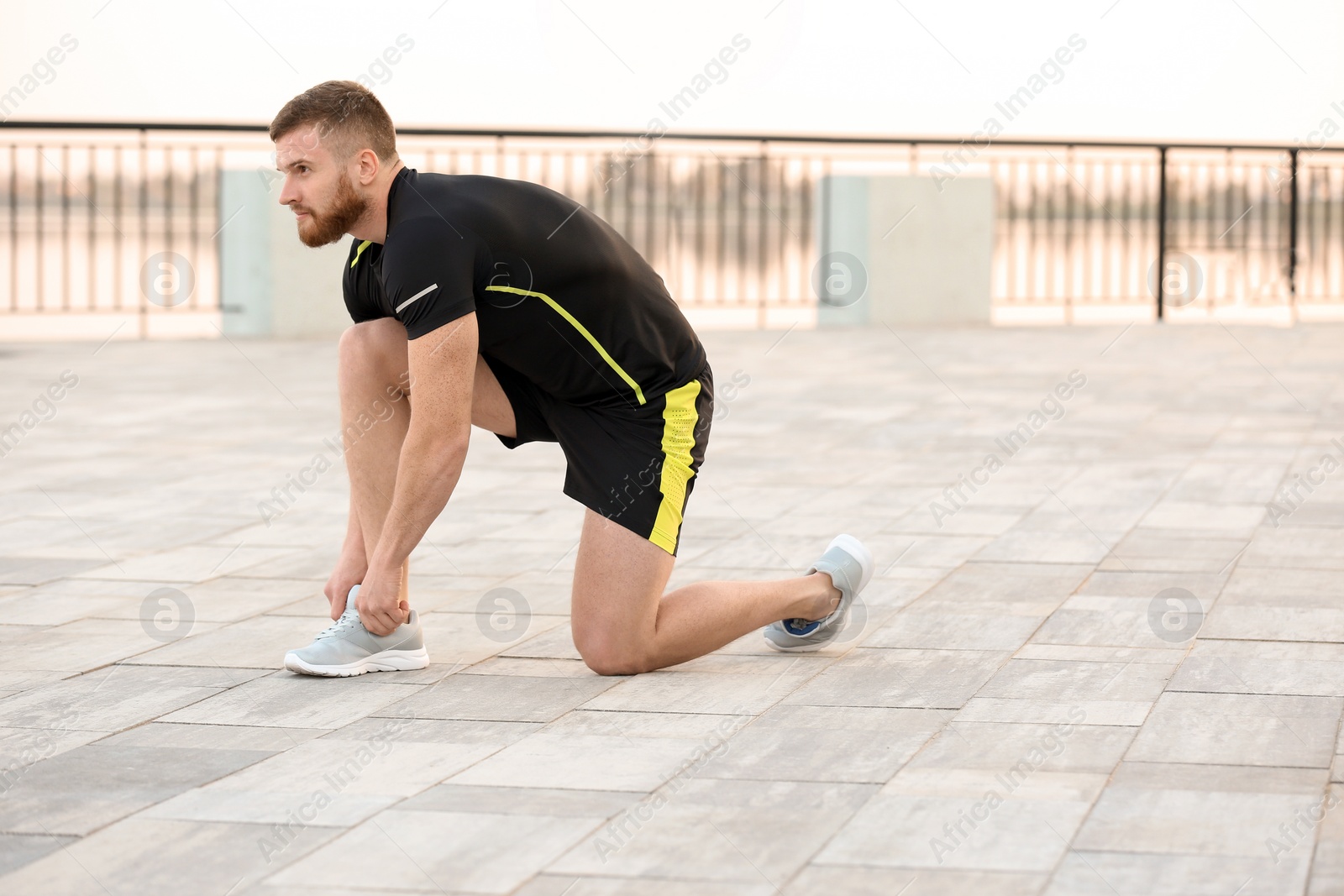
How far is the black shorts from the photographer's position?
342 cm

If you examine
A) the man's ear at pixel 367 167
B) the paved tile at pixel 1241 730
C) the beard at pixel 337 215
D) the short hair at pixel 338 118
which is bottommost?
the paved tile at pixel 1241 730

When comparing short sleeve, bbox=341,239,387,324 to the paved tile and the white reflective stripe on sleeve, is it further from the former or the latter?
the paved tile

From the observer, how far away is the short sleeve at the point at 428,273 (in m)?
3.08

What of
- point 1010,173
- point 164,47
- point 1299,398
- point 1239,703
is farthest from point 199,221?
point 1239,703

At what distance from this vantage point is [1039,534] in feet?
16.4

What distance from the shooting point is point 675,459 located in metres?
3.49

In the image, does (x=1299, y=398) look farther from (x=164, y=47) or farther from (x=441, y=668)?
(x=164, y=47)
